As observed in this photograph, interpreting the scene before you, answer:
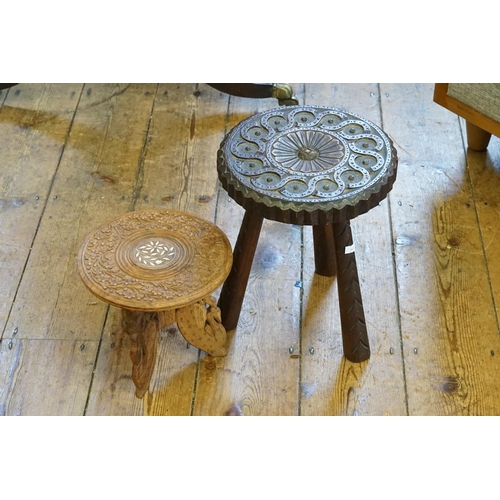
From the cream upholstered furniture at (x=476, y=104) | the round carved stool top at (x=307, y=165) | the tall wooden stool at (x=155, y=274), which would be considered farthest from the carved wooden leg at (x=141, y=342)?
the cream upholstered furniture at (x=476, y=104)

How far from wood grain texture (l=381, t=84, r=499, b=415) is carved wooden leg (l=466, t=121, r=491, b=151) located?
0.04 metres

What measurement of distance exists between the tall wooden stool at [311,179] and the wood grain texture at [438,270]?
0.18 meters

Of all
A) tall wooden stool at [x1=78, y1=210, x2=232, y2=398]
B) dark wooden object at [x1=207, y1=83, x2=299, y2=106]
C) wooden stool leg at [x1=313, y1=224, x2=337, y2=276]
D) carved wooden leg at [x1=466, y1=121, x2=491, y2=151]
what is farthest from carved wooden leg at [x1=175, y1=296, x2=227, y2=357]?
carved wooden leg at [x1=466, y1=121, x2=491, y2=151]

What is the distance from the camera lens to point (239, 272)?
206 centimetres

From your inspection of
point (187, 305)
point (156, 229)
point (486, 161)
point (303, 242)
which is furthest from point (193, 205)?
point (486, 161)

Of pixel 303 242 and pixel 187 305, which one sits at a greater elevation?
pixel 187 305

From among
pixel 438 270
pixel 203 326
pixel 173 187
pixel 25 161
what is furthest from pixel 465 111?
pixel 25 161

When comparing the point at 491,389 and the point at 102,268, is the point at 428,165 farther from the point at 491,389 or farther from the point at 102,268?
the point at 102,268

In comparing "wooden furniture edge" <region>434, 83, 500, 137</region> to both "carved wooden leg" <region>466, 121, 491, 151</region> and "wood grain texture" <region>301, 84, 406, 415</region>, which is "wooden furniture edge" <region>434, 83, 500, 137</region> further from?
"wood grain texture" <region>301, 84, 406, 415</region>

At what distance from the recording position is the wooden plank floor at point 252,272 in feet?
6.69

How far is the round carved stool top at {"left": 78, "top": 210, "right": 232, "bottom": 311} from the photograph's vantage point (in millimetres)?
1822

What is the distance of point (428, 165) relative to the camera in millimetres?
2635

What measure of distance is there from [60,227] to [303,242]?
717mm

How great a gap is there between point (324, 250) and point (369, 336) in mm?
261
